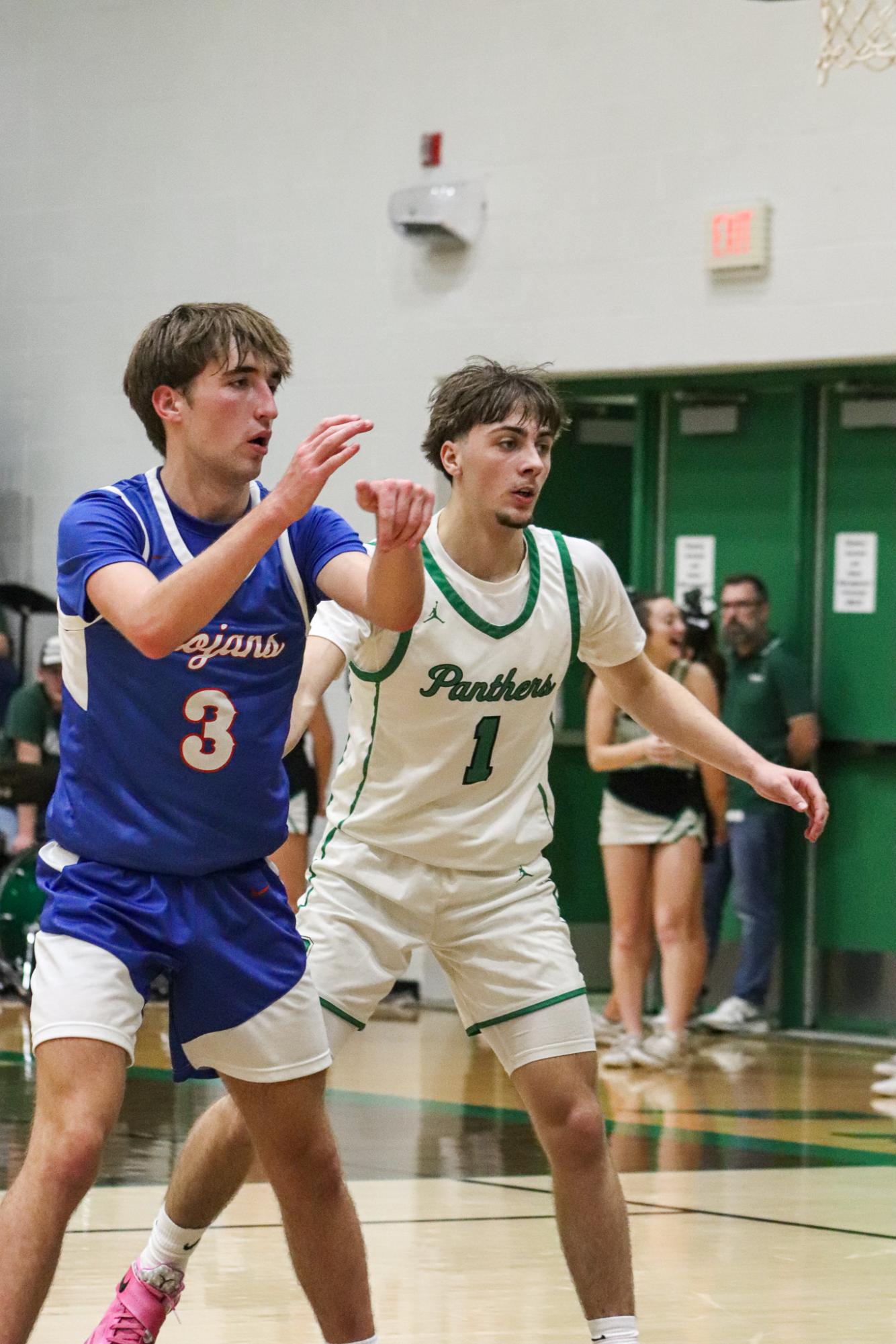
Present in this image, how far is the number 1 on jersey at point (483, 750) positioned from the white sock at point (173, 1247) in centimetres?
93

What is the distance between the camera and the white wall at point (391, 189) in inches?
374

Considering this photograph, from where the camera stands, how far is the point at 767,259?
9.55 m

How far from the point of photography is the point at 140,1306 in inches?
152

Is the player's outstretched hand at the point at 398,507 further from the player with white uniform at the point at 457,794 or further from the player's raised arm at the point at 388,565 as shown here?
the player with white uniform at the point at 457,794

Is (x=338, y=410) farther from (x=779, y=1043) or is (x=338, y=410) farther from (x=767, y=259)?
(x=779, y=1043)

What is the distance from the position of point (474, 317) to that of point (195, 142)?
6.97 feet

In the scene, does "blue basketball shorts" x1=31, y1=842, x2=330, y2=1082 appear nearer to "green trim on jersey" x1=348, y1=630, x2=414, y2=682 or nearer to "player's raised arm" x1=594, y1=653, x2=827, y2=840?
"green trim on jersey" x1=348, y1=630, x2=414, y2=682

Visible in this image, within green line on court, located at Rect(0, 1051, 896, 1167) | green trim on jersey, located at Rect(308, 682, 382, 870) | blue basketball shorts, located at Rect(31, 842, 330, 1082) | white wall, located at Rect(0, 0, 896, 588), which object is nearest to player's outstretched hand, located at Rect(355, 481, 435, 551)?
blue basketball shorts, located at Rect(31, 842, 330, 1082)

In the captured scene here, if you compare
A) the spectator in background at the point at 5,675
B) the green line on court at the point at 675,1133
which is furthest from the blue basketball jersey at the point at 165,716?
the spectator in background at the point at 5,675

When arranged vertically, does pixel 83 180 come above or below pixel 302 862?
above

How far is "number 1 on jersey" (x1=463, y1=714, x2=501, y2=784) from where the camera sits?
13.1 feet

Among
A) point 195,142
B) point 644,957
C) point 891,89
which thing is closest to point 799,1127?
point 644,957

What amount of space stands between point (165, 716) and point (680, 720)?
3.86ft

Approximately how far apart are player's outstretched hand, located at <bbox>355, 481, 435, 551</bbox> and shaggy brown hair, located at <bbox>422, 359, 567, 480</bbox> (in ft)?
2.83
